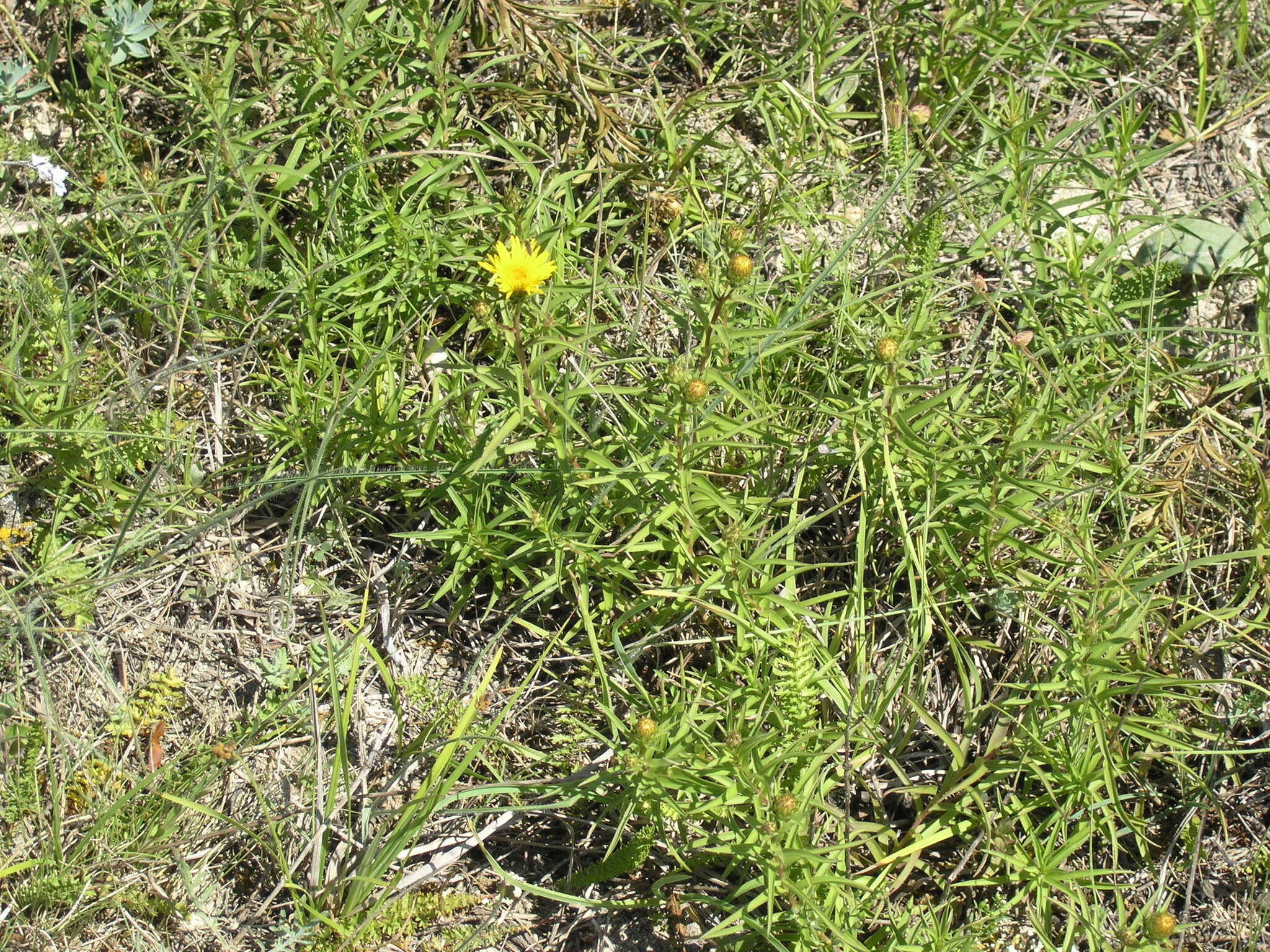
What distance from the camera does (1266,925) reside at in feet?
8.25

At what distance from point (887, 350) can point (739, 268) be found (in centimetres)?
38

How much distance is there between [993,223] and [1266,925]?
1995mm

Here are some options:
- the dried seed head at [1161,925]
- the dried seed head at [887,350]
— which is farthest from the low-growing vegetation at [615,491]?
the dried seed head at [887,350]

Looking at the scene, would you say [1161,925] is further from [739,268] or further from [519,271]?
[519,271]

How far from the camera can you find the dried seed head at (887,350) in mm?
2236

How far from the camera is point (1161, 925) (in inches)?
83.3

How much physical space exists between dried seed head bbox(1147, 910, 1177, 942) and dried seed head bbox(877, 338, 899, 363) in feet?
4.26

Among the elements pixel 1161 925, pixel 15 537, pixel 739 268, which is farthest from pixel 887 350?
pixel 15 537

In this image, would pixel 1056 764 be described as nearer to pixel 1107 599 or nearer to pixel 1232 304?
pixel 1107 599

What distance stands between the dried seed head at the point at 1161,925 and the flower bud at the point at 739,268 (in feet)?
5.24

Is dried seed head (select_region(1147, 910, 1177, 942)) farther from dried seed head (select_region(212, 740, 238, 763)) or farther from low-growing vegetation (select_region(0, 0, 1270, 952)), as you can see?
dried seed head (select_region(212, 740, 238, 763))

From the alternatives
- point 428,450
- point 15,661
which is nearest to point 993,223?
point 428,450

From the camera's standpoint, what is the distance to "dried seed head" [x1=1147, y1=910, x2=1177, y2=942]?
6.94 ft

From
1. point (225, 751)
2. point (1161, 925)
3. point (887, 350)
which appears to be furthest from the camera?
point (225, 751)
